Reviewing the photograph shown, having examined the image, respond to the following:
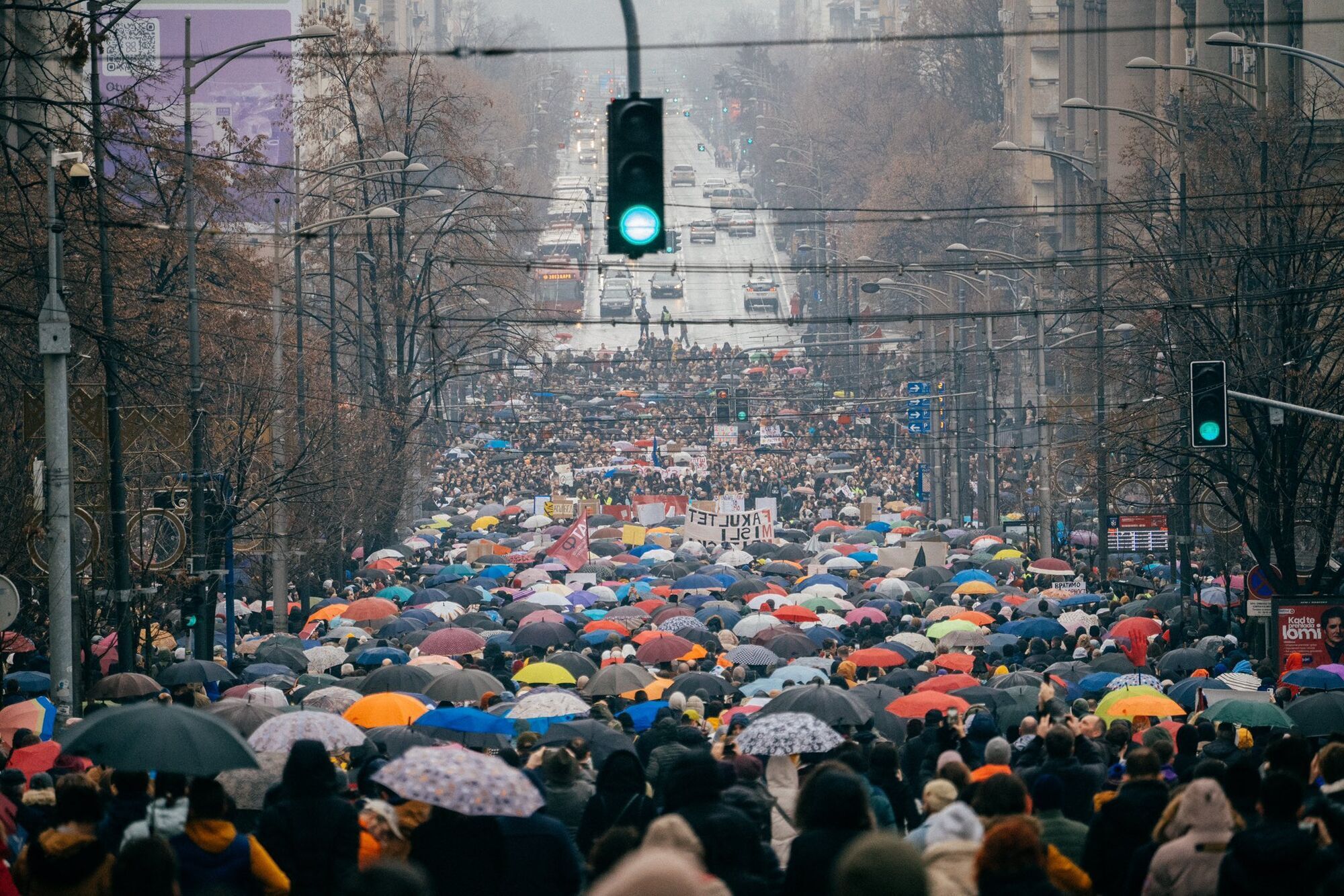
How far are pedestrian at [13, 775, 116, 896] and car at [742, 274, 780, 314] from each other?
103 metres

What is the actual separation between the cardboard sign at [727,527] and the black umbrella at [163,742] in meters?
37.7

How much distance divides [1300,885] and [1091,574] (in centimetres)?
3630

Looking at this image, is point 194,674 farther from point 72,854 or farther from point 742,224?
point 742,224

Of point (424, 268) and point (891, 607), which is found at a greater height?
point (424, 268)

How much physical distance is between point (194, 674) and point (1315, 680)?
37.6ft

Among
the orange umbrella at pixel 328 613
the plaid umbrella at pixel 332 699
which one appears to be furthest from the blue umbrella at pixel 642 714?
the orange umbrella at pixel 328 613

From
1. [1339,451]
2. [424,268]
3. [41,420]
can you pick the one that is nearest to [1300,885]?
[41,420]

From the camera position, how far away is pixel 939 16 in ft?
409

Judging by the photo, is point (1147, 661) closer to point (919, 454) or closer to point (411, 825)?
point (411, 825)

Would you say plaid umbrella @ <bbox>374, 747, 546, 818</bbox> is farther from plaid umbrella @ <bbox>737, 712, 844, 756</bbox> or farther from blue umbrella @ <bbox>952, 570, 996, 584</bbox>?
blue umbrella @ <bbox>952, 570, 996, 584</bbox>

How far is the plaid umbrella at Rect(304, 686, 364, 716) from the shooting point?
18969 millimetres

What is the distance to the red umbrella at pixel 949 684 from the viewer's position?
2030 cm

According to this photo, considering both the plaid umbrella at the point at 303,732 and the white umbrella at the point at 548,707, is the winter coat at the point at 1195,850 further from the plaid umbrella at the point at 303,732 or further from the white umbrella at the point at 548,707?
the white umbrella at the point at 548,707

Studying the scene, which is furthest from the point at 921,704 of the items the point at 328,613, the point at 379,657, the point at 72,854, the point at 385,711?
the point at 328,613
